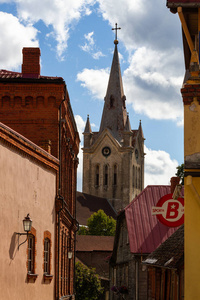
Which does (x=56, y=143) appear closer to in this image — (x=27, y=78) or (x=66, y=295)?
(x=27, y=78)

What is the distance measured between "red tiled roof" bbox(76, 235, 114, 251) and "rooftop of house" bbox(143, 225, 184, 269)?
5648 cm

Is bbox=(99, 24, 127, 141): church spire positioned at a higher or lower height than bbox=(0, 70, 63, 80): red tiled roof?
higher

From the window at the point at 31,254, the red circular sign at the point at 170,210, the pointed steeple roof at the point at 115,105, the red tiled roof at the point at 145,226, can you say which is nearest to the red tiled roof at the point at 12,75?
the window at the point at 31,254

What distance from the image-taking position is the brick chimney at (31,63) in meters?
25.5

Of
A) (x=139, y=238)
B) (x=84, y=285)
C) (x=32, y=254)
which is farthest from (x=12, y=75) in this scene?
(x=84, y=285)

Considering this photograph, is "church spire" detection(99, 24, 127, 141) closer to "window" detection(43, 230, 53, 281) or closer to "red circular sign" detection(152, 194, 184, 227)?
"window" detection(43, 230, 53, 281)

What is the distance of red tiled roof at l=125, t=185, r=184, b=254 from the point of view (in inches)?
1341

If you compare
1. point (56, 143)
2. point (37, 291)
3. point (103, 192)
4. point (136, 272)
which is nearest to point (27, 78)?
point (56, 143)

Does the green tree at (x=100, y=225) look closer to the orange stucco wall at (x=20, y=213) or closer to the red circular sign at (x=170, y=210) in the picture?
the orange stucco wall at (x=20, y=213)

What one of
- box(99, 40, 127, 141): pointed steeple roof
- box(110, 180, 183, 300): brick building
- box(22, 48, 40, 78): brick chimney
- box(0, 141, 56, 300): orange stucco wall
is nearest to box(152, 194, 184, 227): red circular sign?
box(0, 141, 56, 300): orange stucco wall

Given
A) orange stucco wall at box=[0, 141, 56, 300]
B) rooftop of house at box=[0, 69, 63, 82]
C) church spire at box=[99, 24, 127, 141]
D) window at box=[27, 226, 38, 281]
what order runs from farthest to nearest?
church spire at box=[99, 24, 127, 141]
rooftop of house at box=[0, 69, 63, 82]
window at box=[27, 226, 38, 281]
orange stucco wall at box=[0, 141, 56, 300]

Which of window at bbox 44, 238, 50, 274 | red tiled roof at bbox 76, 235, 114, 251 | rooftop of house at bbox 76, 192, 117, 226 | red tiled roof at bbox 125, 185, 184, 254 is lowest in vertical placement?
red tiled roof at bbox 76, 235, 114, 251

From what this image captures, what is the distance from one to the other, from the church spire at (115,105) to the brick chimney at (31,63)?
9081cm

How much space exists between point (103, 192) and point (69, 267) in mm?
90166
